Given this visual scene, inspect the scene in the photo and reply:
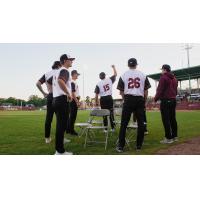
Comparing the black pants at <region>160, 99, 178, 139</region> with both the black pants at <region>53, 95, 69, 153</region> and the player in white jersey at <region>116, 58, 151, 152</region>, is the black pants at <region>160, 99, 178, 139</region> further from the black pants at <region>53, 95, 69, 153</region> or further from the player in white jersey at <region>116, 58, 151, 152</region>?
the black pants at <region>53, 95, 69, 153</region>

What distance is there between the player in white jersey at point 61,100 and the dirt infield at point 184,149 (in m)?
1.92

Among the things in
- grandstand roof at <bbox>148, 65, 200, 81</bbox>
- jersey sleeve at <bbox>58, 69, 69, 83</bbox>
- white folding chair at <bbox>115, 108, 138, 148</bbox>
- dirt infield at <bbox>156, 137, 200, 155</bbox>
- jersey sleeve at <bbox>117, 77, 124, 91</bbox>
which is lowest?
dirt infield at <bbox>156, 137, 200, 155</bbox>

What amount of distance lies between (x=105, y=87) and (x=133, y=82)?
3345mm

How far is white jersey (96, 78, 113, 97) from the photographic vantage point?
1000 cm

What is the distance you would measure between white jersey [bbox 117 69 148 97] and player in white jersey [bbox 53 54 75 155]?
1.29 meters

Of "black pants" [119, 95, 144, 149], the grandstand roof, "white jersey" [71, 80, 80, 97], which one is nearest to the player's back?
"black pants" [119, 95, 144, 149]

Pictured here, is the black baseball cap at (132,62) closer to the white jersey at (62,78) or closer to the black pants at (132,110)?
the black pants at (132,110)

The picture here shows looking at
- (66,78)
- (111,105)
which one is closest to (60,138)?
(66,78)

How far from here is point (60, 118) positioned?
608 cm

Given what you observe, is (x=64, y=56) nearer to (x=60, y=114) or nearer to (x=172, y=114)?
(x=60, y=114)

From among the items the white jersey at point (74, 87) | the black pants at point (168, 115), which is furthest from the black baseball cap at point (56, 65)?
the black pants at point (168, 115)

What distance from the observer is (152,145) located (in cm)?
741

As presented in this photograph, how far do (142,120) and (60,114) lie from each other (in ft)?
5.94

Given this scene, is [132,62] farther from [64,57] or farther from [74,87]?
[74,87]
